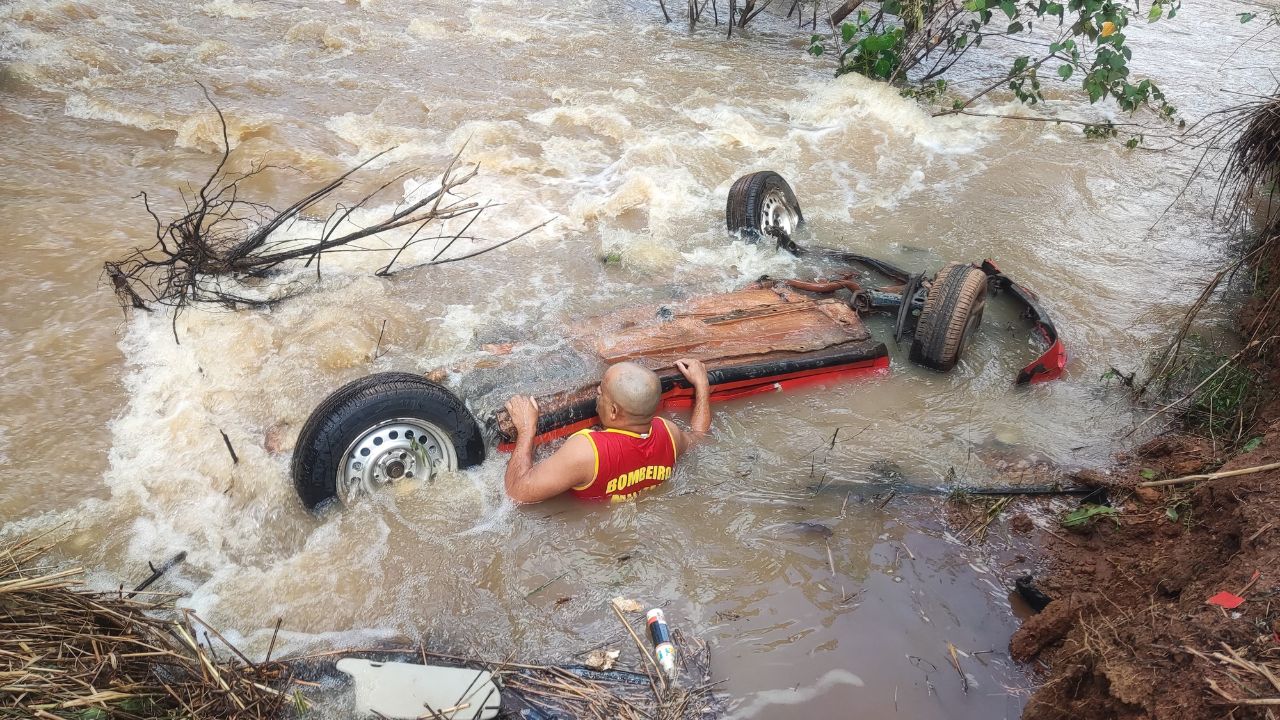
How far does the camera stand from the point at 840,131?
884cm

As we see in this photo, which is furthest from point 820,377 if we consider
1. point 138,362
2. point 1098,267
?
point 138,362

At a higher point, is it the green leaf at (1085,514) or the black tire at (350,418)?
the black tire at (350,418)

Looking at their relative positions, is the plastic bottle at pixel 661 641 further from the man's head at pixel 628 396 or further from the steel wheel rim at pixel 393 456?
the steel wheel rim at pixel 393 456

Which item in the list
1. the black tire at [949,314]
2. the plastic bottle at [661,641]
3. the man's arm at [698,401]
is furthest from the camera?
the black tire at [949,314]

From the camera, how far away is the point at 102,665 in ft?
8.32

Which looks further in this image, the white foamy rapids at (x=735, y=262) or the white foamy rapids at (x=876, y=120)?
the white foamy rapids at (x=876, y=120)

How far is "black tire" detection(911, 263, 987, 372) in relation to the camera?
487cm

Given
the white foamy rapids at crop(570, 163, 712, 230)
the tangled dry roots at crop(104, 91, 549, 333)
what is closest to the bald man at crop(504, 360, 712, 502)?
the tangled dry roots at crop(104, 91, 549, 333)

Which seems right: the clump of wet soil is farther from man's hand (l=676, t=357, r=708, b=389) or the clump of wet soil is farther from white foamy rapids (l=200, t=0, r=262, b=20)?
white foamy rapids (l=200, t=0, r=262, b=20)

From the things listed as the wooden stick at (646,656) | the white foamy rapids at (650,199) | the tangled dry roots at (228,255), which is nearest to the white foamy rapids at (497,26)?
the white foamy rapids at (650,199)

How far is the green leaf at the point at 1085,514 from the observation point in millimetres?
3930

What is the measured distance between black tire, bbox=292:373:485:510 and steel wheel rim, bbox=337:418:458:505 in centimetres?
3

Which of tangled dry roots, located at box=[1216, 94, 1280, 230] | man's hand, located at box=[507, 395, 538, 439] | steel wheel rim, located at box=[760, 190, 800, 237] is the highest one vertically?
tangled dry roots, located at box=[1216, 94, 1280, 230]

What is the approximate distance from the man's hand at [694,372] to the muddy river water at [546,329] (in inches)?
15.1
